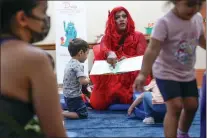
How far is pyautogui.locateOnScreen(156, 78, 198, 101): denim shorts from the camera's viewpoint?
3.98ft

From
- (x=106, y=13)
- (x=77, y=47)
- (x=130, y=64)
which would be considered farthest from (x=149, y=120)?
(x=106, y=13)

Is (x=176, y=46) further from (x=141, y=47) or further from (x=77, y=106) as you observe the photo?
(x=141, y=47)

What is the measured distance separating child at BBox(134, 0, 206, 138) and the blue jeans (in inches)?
26.5

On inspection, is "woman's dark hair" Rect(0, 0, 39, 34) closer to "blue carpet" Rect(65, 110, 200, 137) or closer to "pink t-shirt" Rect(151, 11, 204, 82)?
"pink t-shirt" Rect(151, 11, 204, 82)

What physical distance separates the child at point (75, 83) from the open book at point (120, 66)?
0.38ft

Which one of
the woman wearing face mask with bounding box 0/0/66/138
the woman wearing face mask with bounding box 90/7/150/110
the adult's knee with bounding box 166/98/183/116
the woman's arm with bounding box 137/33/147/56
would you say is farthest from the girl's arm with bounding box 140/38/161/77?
the woman's arm with bounding box 137/33/147/56

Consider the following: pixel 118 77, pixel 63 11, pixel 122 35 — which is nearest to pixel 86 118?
pixel 118 77

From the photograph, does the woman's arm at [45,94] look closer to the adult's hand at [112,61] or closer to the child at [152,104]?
the child at [152,104]

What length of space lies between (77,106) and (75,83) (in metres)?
0.14

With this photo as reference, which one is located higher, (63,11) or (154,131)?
(63,11)

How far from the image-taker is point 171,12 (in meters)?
1.23

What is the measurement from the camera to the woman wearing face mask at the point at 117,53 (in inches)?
96.9

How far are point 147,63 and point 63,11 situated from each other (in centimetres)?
255

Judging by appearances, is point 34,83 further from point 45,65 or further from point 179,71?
point 179,71
